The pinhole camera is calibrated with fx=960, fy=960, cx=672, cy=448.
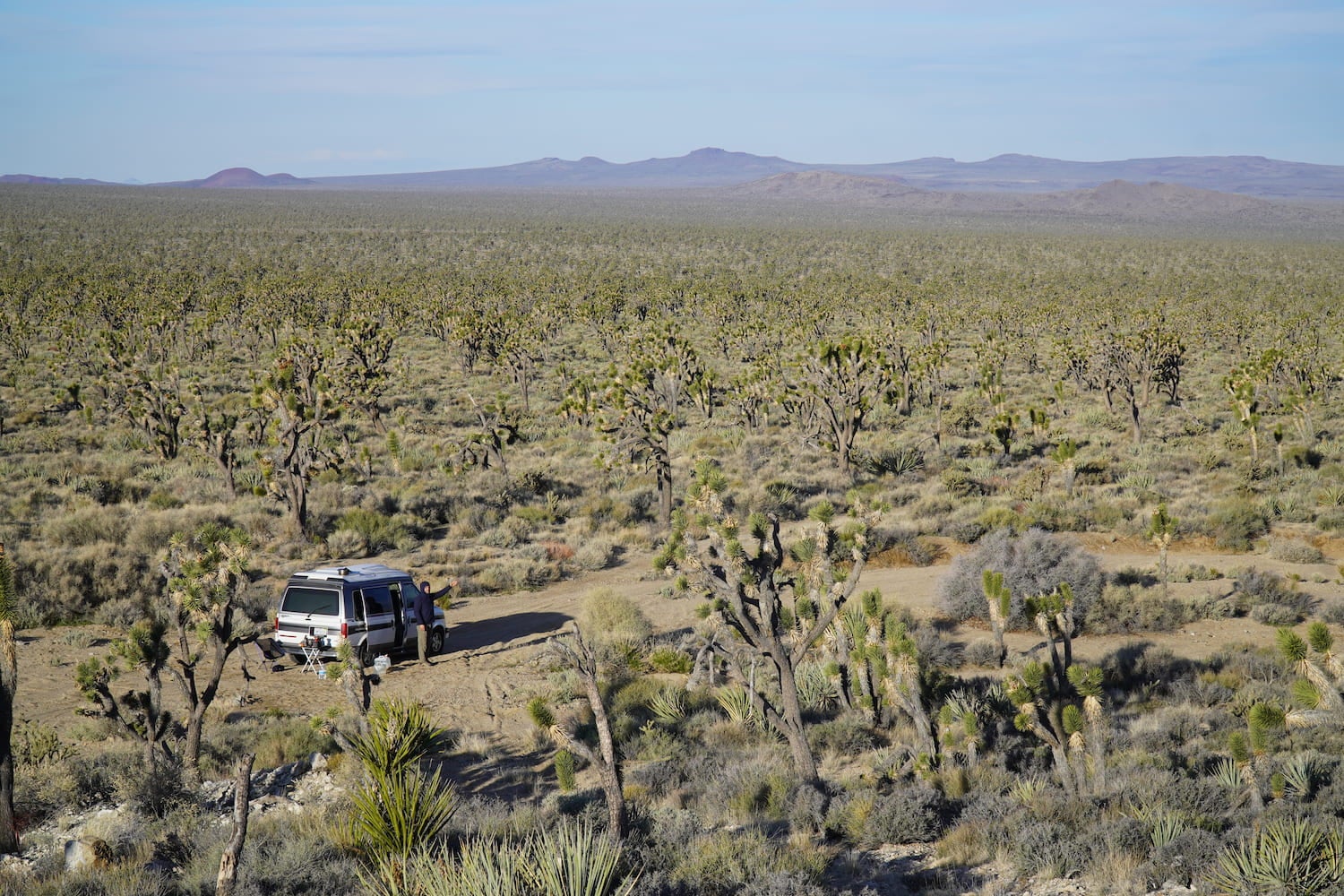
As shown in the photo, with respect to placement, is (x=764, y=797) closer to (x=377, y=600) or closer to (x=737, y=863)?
(x=737, y=863)

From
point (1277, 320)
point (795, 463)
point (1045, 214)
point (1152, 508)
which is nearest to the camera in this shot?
point (1152, 508)

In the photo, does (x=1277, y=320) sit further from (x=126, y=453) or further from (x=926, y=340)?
(x=126, y=453)

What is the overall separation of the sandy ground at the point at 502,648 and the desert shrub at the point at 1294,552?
20 centimetres

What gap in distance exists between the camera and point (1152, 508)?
785 inches

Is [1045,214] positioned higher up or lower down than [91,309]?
higher up

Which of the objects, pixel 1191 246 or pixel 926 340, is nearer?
pixel 926 340

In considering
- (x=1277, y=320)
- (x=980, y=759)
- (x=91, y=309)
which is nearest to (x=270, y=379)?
(x=980, y=759)

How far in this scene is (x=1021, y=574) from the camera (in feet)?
50.4

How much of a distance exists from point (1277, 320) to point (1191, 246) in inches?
2258

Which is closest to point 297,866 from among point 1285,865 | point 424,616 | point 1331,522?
point 424,616

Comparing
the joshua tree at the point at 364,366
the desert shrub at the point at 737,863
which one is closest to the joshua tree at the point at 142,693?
the desert shrub at the point at 737,863

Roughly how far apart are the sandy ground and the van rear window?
37.4 inches

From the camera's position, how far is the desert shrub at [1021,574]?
1497 cm

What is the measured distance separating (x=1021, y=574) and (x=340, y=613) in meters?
10.3
